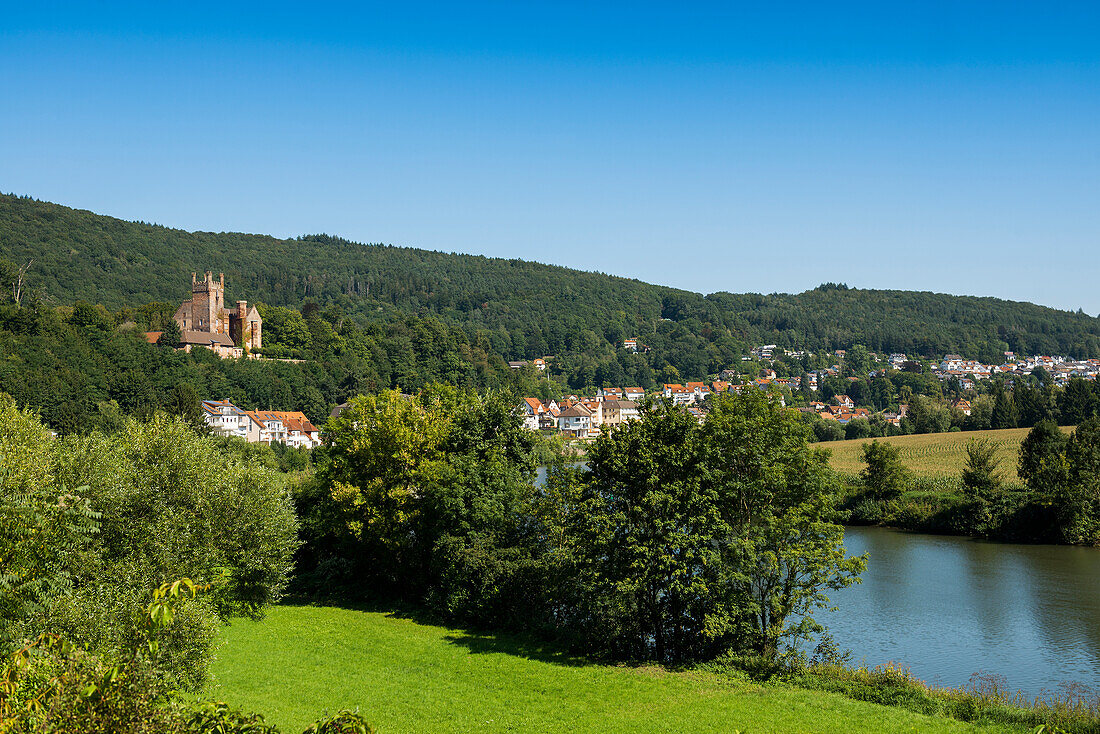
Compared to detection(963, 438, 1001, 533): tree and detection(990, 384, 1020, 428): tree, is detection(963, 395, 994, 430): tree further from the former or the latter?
detection(963, 438, 1001, 533): tree

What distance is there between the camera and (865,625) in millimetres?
27844

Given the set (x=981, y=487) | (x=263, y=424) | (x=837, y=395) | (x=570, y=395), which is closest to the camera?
(x=981, y=487)

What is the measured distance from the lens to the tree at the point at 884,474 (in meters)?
51.9

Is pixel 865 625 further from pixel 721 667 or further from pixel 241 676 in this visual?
pixel 241 676

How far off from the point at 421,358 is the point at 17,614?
116m

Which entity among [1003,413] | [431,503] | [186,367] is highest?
[186,367]

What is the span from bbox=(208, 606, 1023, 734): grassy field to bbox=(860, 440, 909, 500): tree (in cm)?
3533

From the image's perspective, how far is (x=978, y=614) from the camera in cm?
2958

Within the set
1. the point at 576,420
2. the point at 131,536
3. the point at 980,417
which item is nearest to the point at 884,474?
the point at 980,417

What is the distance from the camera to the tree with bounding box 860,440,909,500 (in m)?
51.9

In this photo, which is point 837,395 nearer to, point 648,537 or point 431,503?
point 431,503

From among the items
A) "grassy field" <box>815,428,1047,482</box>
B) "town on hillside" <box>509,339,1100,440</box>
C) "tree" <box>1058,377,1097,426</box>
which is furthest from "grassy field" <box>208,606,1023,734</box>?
"tree" <box>1058,377,1097,426</box>

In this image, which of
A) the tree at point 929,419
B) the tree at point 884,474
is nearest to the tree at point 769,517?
the tree at point 884,474

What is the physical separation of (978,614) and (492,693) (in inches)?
751
